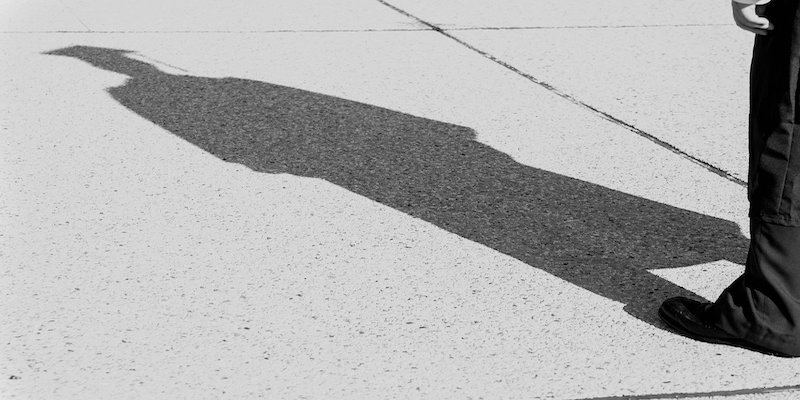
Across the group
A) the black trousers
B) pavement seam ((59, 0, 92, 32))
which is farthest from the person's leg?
pavement seam ((59, 0, 92, 32))

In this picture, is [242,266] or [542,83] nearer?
[242,266]

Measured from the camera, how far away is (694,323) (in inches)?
148

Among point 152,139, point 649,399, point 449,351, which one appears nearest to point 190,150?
point 152,139

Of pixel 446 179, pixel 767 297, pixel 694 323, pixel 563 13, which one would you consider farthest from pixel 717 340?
pixel 563 13

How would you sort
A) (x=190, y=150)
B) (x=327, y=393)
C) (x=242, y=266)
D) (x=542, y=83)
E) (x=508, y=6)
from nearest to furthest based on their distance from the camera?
(x=327, y=393), (x=242, y=266), (x=190, y=150), (x=542, y=83), (x=508, y=6)

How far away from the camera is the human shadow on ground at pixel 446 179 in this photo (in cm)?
445

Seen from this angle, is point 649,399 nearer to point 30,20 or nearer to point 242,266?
point 242,266

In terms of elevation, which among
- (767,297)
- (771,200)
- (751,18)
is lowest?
(767,297)

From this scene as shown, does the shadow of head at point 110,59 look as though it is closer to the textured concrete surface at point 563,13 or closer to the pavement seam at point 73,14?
the pavement seam at point 73,14

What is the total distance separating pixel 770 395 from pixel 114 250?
230 centimetres

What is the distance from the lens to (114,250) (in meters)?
4.34

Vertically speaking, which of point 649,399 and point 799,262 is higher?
point 799,262

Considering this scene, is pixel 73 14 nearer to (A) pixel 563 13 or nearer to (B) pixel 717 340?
(A) pixel 563 13

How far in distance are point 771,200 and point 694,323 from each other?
501 millimetres
